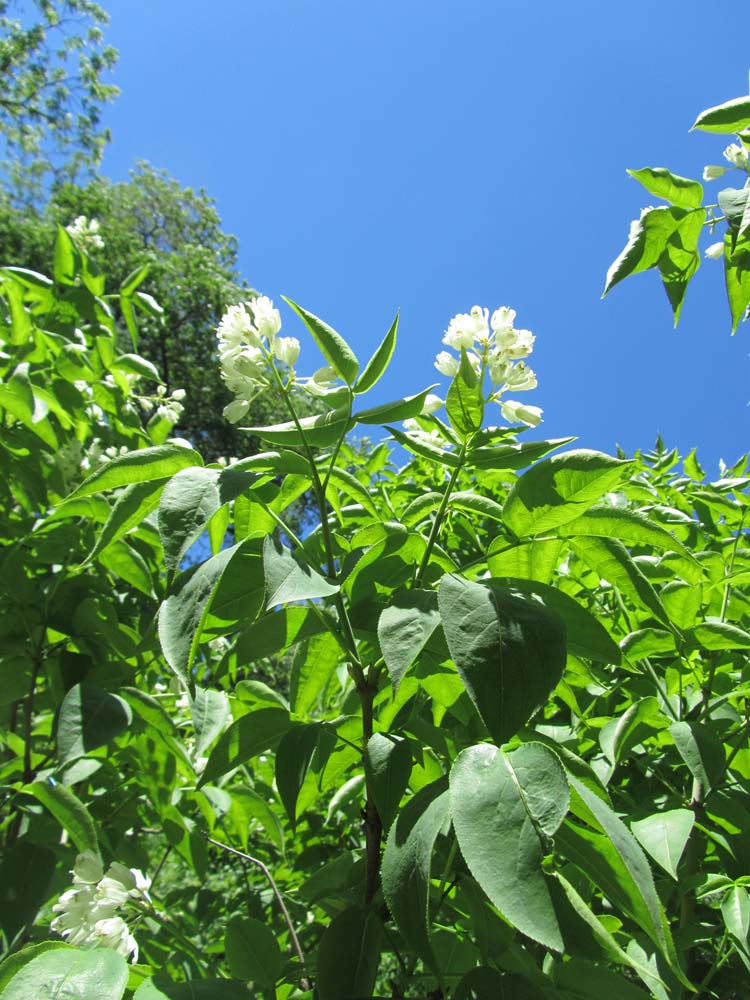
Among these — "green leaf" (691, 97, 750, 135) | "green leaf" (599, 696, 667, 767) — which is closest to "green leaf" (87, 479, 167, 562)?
"green leaf" (599, 696, 667, 767)

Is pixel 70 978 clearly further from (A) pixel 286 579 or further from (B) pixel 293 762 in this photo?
(A) pixel 286 579

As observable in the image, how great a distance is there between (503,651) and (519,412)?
0.63 metres

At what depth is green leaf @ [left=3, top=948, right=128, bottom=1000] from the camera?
711mm

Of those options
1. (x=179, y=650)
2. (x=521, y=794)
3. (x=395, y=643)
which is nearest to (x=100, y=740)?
(x=179, y=650)

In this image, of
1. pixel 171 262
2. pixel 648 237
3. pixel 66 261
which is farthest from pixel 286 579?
pixel 171 262

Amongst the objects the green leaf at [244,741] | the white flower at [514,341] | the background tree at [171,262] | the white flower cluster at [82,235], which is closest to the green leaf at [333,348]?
the white flower at [514,341]

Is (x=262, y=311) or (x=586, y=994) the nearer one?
(x=586, y=994)

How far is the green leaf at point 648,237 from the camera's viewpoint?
54.7 inches

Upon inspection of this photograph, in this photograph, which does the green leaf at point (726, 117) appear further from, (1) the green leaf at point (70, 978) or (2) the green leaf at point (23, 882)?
(2) the green leaf at point (23, 882)

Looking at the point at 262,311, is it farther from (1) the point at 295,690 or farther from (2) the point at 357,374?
(1) the point at 295,690

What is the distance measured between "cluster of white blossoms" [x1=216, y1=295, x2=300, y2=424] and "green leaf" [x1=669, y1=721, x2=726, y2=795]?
2.68 ft

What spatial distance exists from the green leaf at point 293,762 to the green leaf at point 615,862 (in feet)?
1.12

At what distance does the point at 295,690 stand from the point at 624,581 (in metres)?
0.53

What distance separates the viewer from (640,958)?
1021mm
